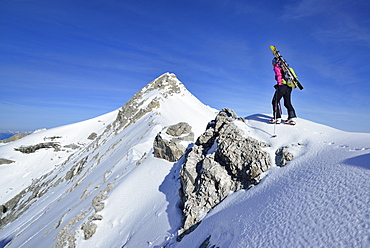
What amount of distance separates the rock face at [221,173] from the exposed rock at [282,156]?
398 mm

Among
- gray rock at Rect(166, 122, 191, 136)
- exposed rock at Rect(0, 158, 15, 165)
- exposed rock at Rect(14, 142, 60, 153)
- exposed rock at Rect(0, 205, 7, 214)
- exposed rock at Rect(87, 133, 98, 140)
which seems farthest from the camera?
exposed rock at Rect(87, 133, 98, 140)

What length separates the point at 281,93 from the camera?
11562 mm

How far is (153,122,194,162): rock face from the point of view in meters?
18.3

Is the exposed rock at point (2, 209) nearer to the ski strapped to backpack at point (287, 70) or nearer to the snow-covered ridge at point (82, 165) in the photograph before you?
the snow-covered ridge at point (82, 165)

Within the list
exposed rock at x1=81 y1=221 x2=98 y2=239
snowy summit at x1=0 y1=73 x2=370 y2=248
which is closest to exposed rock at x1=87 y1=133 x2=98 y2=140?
snowy summit at x1=0 y1=73 x2=370 y2=248

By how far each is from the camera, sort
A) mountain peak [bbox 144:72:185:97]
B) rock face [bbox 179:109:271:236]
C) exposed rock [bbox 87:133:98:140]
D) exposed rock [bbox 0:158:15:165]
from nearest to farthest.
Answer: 1. rock face [bbox 179:109:271:236]
2. mountain peak [bbox 144:72:185:97]
3. exposed rock [bbox 0:158:15:165]
4. exposed rock [bbox 87:133:98:140]

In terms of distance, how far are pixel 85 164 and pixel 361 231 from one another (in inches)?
1422

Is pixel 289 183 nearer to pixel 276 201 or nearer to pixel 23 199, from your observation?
pixel 276 201

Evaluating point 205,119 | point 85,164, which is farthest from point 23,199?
point 205,119

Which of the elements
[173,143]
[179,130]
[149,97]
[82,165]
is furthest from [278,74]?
[149,97]

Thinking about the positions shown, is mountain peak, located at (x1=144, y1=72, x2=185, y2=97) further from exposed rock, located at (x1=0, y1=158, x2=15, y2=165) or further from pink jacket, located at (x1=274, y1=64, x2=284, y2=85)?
exposed rock, located at (x1=0, y1=158, x2=15, y2=165)

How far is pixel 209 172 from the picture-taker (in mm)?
10656

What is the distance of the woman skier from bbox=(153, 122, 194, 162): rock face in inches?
360

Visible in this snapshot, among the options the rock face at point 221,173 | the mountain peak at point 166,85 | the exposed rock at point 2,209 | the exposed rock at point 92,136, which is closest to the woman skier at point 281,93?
the rock face at point 221,173
